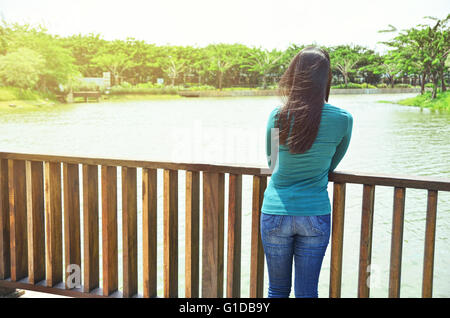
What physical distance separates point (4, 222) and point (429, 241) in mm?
1353

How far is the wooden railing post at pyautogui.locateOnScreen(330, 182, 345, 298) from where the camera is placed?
1.19m

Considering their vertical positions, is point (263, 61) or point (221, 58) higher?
point (221, 58)

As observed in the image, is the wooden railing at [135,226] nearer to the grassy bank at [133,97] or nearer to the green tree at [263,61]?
the green tree at [263,61]

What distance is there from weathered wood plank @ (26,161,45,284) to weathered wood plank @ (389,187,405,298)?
113 centimetres

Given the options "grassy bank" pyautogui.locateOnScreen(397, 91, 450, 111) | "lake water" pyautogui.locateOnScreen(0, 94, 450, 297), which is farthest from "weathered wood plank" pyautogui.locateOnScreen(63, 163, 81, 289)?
"grassy bank" pyautogui.locateOnScreen(397, 91, 450, 111)

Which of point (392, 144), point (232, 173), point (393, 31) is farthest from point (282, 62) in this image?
point (232, 173)

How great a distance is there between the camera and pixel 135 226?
4.65 ft

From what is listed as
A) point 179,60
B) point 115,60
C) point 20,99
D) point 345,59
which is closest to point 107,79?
point 115,60

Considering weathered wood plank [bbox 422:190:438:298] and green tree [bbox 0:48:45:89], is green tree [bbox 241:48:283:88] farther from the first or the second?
weathered wood plank [bbox 422:190:438:298]

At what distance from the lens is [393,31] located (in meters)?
6.51

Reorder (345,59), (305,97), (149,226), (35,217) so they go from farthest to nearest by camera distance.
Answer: (345,59) → (35,217) → (149,226) → (305,97)

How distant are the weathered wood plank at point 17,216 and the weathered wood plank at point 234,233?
74 centimetres

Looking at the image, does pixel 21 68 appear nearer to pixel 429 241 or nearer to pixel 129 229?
pixel 129 229
